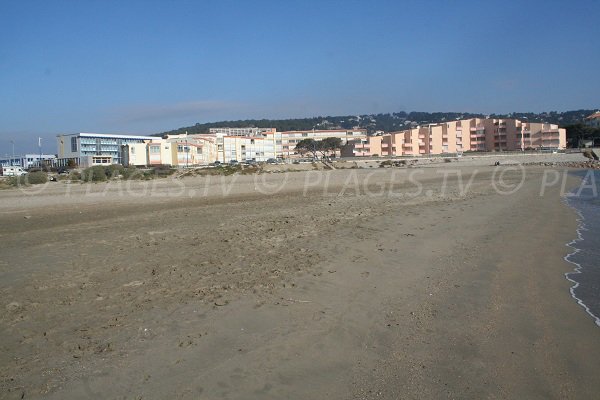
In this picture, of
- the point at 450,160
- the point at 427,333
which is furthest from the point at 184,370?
the point at 450,160

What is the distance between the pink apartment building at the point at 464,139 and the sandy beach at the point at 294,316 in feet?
303

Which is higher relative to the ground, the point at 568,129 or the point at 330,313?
the point at 568,129

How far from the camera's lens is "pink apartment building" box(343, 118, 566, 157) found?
3999 inches

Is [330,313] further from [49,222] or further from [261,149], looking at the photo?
[261,149]

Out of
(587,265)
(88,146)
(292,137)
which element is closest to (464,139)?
(292,137)

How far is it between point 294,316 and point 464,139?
11657 cm

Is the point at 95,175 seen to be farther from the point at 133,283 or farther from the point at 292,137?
the point at 292,137

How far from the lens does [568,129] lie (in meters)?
106

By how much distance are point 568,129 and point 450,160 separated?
51.4 metres

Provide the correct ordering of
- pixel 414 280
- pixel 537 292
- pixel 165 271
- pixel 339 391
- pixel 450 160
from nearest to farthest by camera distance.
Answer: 1. pixel 339 391
2. pixel 537 292
3. pixel 414 280
4. pixel 165 271
5. pixel 450 160

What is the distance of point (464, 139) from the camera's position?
11288cm

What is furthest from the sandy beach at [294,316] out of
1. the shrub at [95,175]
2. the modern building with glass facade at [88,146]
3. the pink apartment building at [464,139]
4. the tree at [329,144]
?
the pink apartment building at [464,139]

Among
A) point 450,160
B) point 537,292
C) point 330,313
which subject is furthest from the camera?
point 450,160

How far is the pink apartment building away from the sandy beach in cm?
9246
